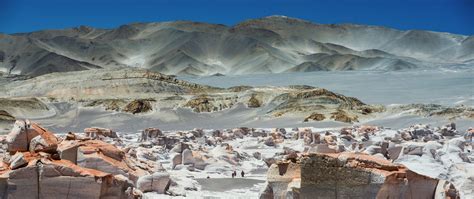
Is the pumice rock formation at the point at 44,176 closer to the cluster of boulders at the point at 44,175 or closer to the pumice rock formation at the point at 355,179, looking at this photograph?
the cluster of boulders at the point at 44,175

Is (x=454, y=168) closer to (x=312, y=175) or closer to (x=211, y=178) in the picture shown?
(x=312, y=175)

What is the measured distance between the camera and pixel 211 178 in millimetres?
17703

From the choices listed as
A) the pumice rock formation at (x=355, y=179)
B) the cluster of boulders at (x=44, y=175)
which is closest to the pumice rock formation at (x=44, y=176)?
the cluster of boulders at (x=44, y=175)

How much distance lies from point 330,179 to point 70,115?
223 ft

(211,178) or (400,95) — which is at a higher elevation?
(400,95)

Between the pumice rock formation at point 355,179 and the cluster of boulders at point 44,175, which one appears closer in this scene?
the pumice rock formation at point 355,179

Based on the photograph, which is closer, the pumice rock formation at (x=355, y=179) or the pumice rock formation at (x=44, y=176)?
the pumice rock formation at (x=355, y=179)

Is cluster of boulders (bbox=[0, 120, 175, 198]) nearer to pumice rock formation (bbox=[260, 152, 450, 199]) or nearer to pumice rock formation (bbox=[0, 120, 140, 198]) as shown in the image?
pumice rock formation (bbox=[0, 120, 140, 198])

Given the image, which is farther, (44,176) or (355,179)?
→ (44,176)

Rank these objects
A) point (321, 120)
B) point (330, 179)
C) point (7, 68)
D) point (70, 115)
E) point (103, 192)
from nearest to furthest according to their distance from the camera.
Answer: point (330, 179)
point (103, 192)
point (321, 120)
point (70, 115)
point (7, 68)

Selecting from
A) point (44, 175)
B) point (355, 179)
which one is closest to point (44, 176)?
point (44, 175)

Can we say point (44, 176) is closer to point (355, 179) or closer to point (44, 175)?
point (44, 175)

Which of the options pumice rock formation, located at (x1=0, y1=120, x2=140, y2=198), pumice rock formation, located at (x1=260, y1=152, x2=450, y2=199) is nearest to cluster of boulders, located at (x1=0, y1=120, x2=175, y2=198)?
pumice rock formation, located at (x1=0, y1=120, x2=140, y2=198)

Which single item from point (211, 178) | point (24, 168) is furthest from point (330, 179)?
point (211, 178)
